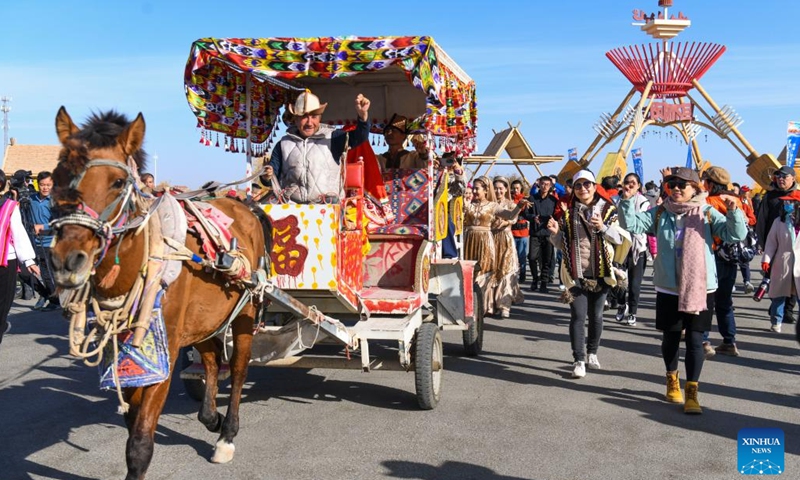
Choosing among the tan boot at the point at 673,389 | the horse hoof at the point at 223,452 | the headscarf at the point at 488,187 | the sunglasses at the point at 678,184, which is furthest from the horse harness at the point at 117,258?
the headscarf at the point at 488,187

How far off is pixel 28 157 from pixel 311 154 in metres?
28.3

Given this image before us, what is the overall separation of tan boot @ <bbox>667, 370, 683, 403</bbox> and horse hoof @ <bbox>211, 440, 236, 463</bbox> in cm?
376

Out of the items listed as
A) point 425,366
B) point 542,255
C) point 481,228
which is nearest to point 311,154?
point 425,366

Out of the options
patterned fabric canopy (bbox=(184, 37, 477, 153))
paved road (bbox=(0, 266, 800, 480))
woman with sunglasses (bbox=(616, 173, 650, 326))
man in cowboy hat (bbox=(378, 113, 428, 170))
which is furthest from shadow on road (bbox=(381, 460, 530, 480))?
woman with sunglasses (bbox=(616, 173, 650, 326))

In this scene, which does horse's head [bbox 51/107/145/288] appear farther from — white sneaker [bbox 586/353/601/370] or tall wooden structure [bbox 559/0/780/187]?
tall wooden structure [bbox 559/0/780/187]

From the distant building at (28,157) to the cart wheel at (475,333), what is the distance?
81.9ft

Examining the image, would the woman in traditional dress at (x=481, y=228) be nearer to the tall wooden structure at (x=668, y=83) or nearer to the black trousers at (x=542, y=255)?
the black trousers at (x=542, y=255)

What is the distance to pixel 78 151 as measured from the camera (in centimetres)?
363

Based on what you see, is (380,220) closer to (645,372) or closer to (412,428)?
(412,428)

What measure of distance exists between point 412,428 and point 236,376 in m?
1.40

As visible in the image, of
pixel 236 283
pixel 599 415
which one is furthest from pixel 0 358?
pixel 599 415

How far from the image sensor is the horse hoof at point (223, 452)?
16.6 feet

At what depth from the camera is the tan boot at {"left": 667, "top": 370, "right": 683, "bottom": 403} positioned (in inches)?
259

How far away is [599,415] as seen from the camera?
6.24m
